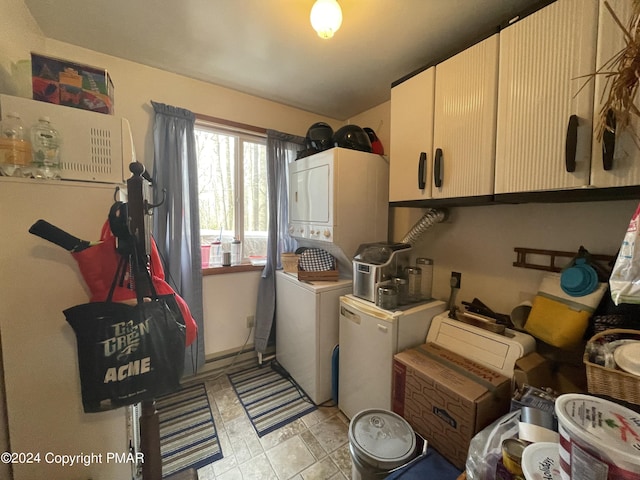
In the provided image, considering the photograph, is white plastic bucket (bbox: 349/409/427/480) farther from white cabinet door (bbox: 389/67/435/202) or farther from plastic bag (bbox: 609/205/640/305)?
white cabinet door (bbox: 389/67/435/202)

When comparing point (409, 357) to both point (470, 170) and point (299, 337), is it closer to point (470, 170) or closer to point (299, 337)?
point (299, 337)

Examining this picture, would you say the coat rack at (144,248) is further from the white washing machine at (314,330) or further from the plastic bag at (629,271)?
the plastic bag at (629,271)

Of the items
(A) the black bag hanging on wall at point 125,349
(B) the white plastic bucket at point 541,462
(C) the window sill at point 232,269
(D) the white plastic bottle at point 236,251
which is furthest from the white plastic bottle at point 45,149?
(B) the white plastic bucket at point 541,462

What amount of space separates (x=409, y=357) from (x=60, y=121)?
1.89 meters

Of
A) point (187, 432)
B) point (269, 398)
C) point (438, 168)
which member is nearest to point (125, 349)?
point (187, 432)

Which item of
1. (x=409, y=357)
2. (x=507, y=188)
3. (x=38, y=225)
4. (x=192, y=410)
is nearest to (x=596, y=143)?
(x=507, y=188)

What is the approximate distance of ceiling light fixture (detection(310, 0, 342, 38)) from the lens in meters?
1.10

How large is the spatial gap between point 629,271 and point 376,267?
41.2 inches

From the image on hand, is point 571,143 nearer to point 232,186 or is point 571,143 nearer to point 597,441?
point 597,441

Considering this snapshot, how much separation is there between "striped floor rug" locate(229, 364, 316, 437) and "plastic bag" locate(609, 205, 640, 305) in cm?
180

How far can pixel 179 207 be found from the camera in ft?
6.14

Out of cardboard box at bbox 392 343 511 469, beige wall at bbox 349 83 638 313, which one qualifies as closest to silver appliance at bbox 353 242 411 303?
beige wall at bbox 349 83 638 313

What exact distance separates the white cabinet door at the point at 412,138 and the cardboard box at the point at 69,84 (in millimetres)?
1562

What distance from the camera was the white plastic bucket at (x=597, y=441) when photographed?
452mm
